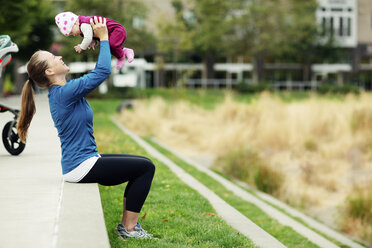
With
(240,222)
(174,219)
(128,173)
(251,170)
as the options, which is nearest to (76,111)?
(128,173)

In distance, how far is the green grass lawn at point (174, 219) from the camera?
460 cm

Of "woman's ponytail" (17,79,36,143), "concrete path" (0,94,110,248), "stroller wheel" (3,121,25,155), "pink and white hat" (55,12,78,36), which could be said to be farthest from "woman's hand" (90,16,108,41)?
"stroller wheel" (3,121,25,155)

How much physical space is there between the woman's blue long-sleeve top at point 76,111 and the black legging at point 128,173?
0.12 metres

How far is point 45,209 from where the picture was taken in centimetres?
461

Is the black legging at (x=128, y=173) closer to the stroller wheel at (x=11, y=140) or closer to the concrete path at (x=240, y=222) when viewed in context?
the concrete path at (x=240, y=222)

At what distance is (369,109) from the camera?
18250 millimetres

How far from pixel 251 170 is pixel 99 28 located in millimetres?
8150

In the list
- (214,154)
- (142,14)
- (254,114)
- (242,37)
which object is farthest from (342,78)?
(214,154)

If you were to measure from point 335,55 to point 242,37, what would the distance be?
53.3ft

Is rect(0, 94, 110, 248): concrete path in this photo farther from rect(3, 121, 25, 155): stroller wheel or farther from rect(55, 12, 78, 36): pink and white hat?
rect(55, 12, 78, 36): pink and white hat

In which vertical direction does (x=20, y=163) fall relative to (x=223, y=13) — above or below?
below

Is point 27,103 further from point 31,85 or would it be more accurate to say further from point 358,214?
point 358,214

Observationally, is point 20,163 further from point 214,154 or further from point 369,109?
point 369,109

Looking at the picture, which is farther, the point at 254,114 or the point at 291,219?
the point at 254,114
